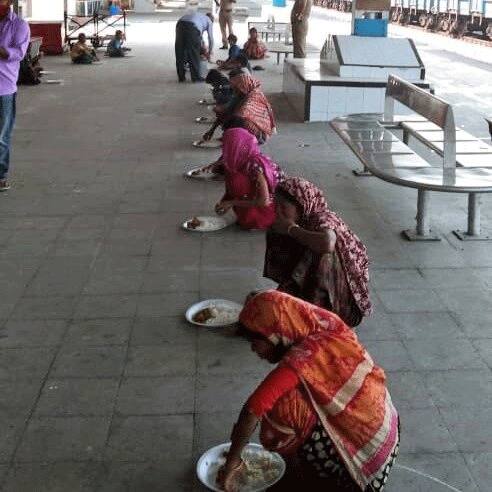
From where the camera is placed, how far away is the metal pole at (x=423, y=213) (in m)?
5.66

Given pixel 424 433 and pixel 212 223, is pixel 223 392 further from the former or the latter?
pixel 212 223

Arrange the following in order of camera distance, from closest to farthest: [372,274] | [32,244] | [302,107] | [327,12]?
[372,274] → [32,244] → [302,107] → [327,12]

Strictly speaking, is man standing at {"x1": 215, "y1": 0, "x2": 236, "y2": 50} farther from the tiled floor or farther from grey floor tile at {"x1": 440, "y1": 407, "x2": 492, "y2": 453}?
grey floor tile at {"x1": 440, "y1": 407, "x2": 492, "y2": 453}

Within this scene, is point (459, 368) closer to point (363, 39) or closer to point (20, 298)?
point (20, 298)

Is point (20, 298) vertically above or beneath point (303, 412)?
beneath

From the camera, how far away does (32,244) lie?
5.70 metres

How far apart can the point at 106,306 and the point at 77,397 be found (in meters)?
1.09

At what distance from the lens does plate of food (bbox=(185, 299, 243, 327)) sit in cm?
431

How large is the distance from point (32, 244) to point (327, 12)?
4143cm

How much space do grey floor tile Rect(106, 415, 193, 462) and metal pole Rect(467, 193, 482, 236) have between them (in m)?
3.22

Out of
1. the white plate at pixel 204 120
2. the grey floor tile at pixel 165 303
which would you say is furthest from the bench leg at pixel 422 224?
the white plate at pixel 204 120

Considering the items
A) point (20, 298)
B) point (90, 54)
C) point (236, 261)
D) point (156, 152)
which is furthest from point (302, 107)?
point (90, 54)

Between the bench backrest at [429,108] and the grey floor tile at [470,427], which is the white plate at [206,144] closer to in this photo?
the bench backrest at [429,108]

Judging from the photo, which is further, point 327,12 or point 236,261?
point 327,12
